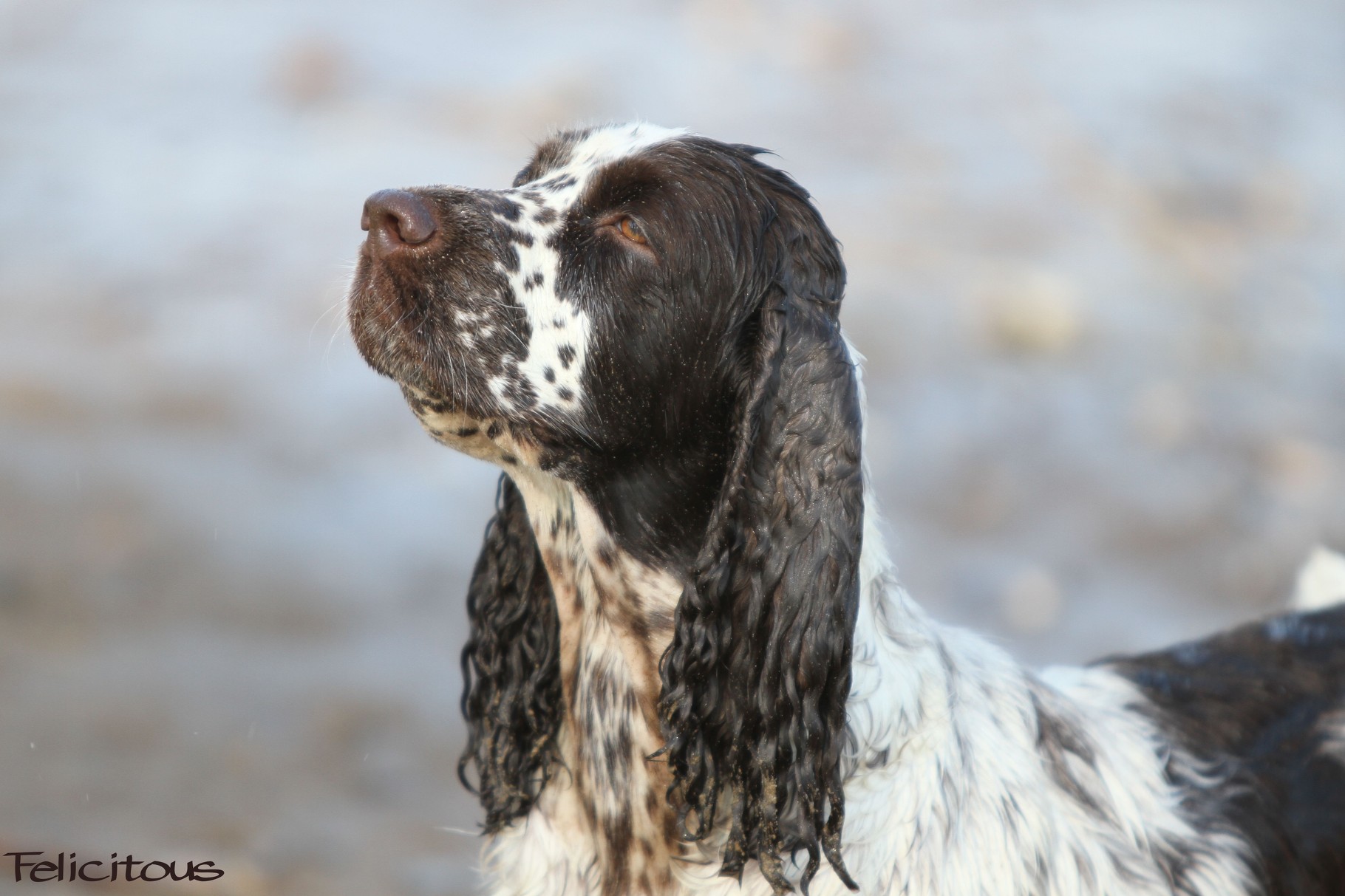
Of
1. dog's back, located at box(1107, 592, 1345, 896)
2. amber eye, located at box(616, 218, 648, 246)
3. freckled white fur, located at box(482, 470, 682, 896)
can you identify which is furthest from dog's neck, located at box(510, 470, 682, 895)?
dog's back, located at box(1107, 592, 1345, 896)

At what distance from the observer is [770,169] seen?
2832mm

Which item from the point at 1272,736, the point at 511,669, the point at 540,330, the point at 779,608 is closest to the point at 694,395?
the point at 540,330

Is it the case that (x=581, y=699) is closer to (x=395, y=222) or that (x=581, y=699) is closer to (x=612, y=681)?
(x=612, y=681)

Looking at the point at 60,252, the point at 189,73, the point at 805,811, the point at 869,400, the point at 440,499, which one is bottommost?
the point at 805,811

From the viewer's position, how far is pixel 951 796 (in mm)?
2738

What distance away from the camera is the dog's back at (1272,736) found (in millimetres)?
3146

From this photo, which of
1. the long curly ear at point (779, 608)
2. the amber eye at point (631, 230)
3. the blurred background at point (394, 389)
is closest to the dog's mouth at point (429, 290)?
the amber eye at point (631, 230)

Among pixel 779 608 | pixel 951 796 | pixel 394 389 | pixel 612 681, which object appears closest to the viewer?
pixel 779 608

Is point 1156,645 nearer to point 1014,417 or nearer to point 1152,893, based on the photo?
point 1014,417

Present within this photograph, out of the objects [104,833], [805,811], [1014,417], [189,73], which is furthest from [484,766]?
[189,73]

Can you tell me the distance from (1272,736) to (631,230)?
188 centimetres

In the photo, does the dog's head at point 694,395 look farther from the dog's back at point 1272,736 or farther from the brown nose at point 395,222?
the dog's back at point 1272,736

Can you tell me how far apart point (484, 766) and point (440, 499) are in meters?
3.93

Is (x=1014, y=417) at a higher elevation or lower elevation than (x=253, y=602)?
higher
